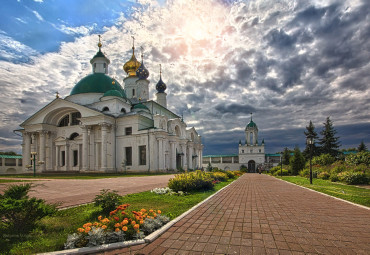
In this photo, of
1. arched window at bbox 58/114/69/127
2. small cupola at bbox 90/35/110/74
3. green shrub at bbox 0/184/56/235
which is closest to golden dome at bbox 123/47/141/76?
small cupola at bbox 90/35/110/74

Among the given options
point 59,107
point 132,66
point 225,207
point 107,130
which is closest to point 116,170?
point 107,130

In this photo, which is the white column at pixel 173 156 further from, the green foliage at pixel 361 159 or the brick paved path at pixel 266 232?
the brick paved path at pixel 266 232

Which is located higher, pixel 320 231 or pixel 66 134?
pixel 66 134

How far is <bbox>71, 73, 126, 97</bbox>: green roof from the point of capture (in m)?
40.4

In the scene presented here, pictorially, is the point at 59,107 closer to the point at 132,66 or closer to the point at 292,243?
the point at 132,66

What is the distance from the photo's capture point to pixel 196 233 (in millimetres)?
4605

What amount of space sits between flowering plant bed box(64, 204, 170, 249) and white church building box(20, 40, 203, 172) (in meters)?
29.0

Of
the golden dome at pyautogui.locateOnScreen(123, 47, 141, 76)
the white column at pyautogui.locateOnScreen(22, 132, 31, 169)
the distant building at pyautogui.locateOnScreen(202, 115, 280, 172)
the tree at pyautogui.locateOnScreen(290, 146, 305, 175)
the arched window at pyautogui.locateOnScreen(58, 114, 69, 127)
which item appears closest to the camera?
the tree at pyautogui.locateOnScreen(290, 146, 305, 175)

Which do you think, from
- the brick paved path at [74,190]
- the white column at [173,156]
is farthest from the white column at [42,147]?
the brick paved path at [74,190]

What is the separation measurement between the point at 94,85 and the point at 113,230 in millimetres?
40888

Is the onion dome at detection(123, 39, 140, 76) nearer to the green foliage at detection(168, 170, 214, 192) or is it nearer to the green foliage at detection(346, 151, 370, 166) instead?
the green foliage at detection(168, 170, 214, 192)

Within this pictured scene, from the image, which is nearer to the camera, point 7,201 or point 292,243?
point 292,243

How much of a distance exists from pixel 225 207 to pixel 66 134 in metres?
38.6

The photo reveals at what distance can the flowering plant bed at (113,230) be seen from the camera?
13.2ft
